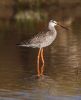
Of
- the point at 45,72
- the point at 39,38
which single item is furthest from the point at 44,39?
the point at 45,72

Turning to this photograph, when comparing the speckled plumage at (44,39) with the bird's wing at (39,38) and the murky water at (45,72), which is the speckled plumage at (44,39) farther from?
the murky water at (45,72)

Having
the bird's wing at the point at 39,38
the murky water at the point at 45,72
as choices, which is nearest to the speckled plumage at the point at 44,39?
the bird's wing at the point at 39,38

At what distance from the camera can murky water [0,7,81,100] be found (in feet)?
38.4

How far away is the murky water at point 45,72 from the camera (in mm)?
11719

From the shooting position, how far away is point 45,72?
1466 centimetres

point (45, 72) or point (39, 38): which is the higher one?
point (39, 38)

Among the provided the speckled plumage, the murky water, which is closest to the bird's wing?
the speckled plumage

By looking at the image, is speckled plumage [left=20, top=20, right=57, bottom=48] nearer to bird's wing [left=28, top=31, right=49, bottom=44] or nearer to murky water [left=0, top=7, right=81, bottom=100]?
bird's wing [left=28, top=31, right=49, bottom=44]

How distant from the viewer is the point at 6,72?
47.4 ft

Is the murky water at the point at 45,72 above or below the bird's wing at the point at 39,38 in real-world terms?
below

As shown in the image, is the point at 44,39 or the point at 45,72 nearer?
the point at 45,72

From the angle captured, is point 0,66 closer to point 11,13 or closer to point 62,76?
point 62,76

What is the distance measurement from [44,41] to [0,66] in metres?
1.64

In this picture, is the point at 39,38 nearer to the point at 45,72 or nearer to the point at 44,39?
the point at 44,39
